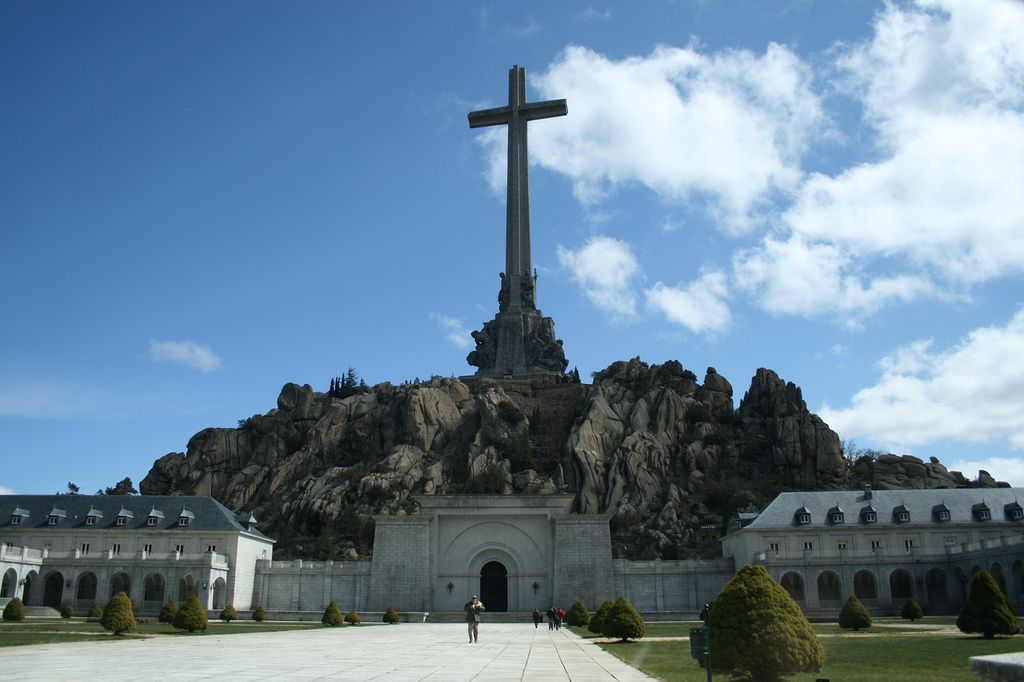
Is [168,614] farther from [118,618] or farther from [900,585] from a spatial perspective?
[900,585]

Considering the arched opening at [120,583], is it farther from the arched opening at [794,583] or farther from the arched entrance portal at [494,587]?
the arched opening at [794,583]

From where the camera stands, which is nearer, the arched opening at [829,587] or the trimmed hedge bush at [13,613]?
the trimmed hedge bush at [13,613]

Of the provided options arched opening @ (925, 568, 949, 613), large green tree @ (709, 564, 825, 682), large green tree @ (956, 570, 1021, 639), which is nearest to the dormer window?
large green tree @ (956, 570, 1021, 639)

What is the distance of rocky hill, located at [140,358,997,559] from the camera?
252ft

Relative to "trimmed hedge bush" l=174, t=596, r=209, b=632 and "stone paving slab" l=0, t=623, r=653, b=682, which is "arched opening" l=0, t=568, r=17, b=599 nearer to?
"trimmed hedge bush" l=174, t=596, r=209, b=632

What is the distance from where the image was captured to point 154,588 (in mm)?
60719

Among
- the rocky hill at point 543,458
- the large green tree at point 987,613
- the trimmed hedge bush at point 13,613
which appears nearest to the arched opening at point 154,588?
the rocky hill at point 543,458

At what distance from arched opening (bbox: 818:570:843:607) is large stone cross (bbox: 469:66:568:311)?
186 feet

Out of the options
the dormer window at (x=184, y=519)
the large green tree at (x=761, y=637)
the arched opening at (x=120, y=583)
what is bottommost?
the arched opening at (x=120, y=583)

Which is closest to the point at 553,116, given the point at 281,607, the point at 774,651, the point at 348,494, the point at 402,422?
the point at 402,422

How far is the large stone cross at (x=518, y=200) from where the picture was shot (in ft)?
356

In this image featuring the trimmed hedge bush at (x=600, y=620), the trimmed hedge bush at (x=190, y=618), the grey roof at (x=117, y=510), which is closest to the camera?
the trimmed hedge bush at (x=600, y=620)

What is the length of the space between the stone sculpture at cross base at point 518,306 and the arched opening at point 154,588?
51.4 metres

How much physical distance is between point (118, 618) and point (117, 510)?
31.5 meters
